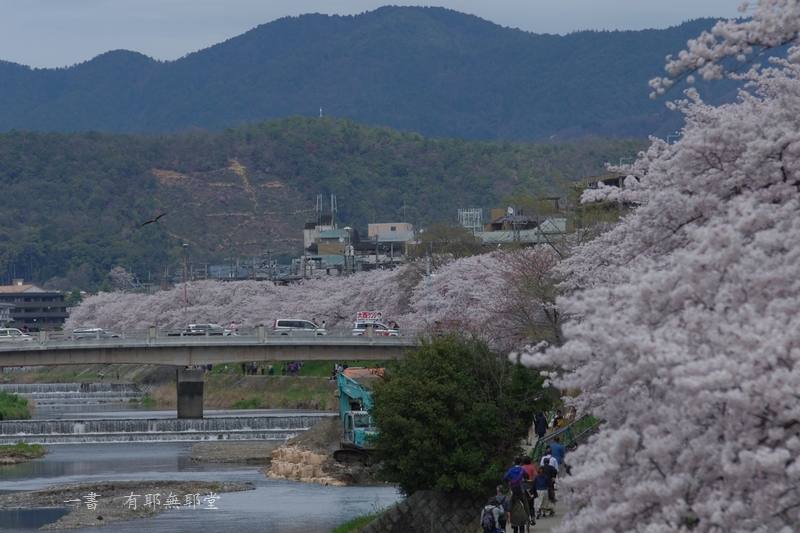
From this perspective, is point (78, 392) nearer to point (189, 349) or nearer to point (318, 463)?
point (189, 349)

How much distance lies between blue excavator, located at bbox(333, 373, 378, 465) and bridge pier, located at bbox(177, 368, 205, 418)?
21.5 metres

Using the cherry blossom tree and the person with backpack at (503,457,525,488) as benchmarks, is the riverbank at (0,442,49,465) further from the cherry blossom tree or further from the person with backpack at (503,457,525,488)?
the cherry blossom tree

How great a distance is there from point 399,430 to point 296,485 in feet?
52.4

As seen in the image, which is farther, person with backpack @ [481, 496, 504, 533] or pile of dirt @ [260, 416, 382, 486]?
pile of dirt @ [260, 416, 382, 486]

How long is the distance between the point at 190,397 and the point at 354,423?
1070 inches

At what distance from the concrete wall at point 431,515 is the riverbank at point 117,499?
1041 cm

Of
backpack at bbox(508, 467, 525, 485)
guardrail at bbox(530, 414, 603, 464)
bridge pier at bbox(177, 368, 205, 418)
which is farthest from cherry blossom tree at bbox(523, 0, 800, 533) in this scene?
bridge pier at bbox(177, 368, 205, 418)

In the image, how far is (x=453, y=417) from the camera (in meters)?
28.0

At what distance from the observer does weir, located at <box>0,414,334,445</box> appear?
6116 centimetres

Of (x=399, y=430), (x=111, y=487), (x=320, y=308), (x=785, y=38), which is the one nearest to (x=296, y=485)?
(x=111, y=487)

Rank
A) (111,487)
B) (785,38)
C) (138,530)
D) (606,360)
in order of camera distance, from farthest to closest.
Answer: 1. (111,487)
2. (138,530)
3. (785,38)
4. (606,360)

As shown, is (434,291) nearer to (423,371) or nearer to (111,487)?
(111,487)

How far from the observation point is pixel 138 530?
111ft

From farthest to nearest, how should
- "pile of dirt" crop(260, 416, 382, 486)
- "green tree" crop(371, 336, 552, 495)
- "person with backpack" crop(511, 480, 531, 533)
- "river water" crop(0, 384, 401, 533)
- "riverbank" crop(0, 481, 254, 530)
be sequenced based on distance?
"pile of dirt" crop(260, 416, 382, 486)
"riverbank" crop(0, 481, 254, 530)
"river water" crop(0, 384, 401, 533)
"green tree" crop(371, 336, 552, 495)
"person with backpack" crop(511, 480, 531, 533)
